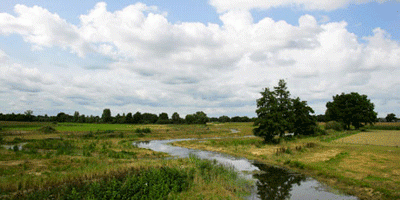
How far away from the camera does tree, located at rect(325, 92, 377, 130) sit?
275 ft

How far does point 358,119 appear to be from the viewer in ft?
274

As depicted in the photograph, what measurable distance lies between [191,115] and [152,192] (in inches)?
6856

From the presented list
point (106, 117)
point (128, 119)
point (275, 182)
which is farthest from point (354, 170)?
point (106, 117)

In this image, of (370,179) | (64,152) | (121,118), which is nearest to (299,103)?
(370,179)

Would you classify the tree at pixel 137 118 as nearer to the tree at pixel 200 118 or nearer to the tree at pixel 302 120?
the tree at pixel 200 118

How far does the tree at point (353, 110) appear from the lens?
83750mm

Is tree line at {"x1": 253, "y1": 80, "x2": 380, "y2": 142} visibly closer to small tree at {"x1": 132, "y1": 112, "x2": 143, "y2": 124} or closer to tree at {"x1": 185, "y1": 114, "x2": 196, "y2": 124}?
tree at {"x1": 185, "y1": 114, "x2": 196, "y2": 124}

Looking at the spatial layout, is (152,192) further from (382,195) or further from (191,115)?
(191,115)

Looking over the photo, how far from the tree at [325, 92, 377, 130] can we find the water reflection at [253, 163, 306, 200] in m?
74.9

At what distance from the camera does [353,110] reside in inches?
3342

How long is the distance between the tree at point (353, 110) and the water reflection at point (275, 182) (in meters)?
74.9

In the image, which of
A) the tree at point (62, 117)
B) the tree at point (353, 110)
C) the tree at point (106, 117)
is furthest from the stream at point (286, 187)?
the tree at point (62, 117)

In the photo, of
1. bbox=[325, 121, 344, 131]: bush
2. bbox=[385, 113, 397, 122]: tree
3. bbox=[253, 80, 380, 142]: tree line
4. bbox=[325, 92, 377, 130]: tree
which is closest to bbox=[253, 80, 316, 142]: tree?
bbox=[253, 80, 380, 142]: tree line

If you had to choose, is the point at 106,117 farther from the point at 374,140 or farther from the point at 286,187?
A: the point at 286,187
